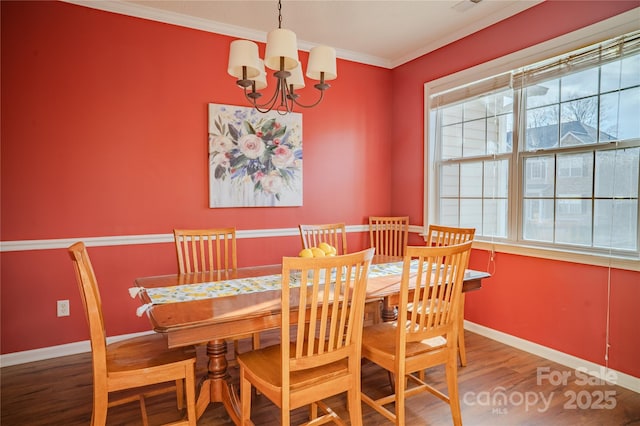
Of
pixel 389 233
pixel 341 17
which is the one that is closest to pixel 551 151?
pixel 389 233

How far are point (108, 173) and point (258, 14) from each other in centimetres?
182

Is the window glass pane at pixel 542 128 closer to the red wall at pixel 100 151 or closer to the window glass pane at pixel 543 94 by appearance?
the window glass pane at pixel 543 94

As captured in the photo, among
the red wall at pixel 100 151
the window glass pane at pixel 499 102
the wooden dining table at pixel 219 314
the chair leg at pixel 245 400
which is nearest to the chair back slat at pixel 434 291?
the wooden dining table at pixel 219 314

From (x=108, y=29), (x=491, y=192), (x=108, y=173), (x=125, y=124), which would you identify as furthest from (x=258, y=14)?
(x=491, y=192)

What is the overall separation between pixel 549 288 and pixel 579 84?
1528 millimetres

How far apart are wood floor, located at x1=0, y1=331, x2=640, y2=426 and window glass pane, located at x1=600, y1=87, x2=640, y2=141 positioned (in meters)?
1.67

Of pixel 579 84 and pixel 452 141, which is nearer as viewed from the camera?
pixel 579 84

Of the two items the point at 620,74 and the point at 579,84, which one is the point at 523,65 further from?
the point at 620,74

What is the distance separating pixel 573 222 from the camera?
2770 mm

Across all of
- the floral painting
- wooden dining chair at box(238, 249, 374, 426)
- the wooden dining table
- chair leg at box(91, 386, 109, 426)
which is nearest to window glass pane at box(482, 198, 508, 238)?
the wooden dining table

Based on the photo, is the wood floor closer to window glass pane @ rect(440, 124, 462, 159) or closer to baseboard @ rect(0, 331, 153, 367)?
baseboard @ rect(0, 331, 153, 367)

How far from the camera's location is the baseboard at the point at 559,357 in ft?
8.05

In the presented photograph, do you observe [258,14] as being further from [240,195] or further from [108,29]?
[240,195]

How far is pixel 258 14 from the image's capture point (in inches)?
126
